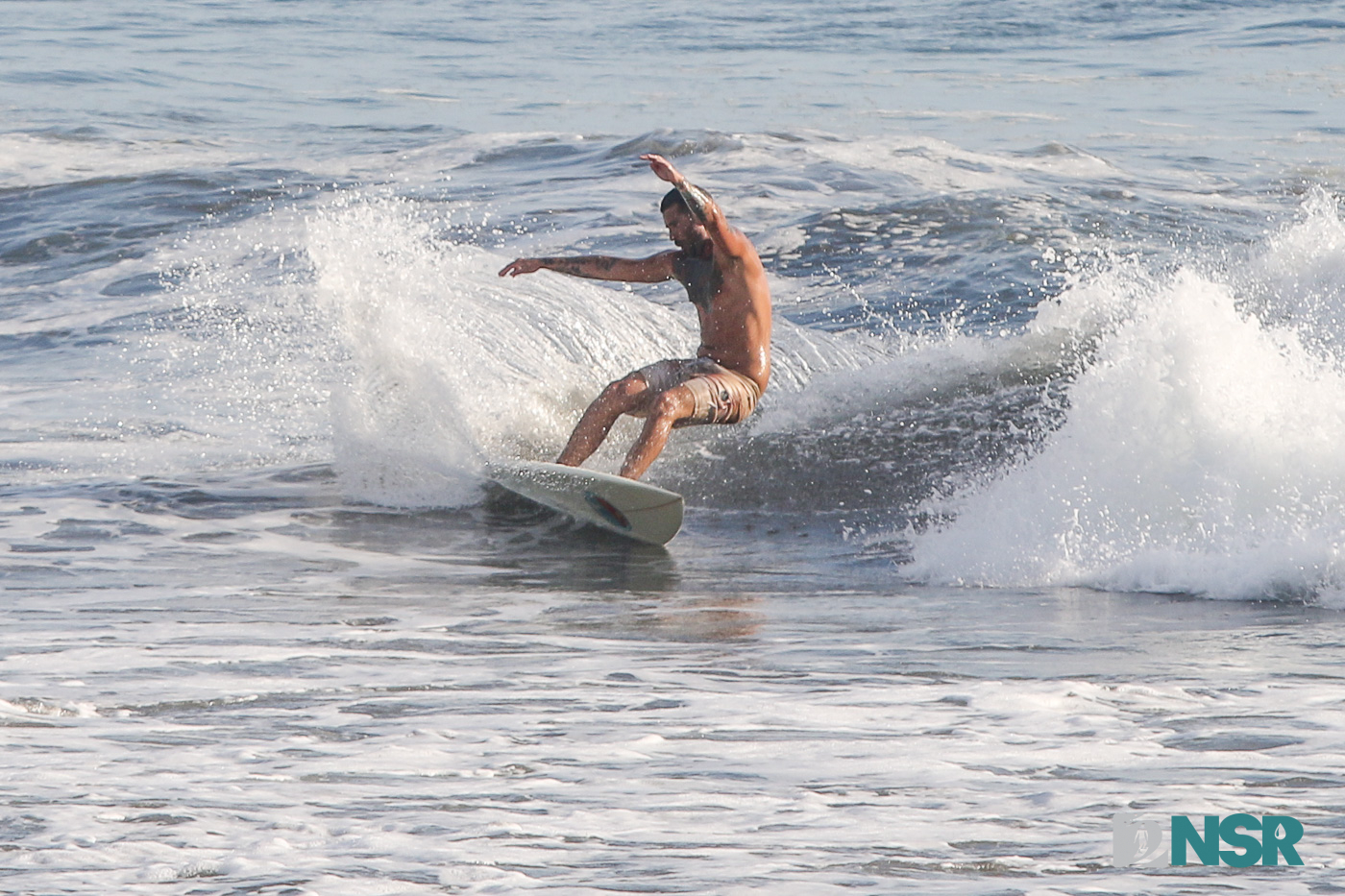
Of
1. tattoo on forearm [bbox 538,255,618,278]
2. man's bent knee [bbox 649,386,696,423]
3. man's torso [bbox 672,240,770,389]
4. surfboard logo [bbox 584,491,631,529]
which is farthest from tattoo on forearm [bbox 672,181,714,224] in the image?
surfboard logo [bbox 584,491,631,529]

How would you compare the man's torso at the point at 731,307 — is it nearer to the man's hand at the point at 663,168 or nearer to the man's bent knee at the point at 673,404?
the man's bent knee at the point at 673,404

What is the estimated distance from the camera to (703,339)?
870 centimetres

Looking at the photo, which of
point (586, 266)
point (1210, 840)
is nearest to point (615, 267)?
point (586, 266)

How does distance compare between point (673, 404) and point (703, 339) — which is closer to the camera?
point (673, 404)

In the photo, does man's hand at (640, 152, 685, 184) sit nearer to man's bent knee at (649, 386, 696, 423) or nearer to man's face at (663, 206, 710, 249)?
man's face at (663, 206, 710, 249)

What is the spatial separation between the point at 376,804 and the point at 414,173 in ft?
57.7

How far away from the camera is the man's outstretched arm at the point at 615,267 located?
27.9 feet

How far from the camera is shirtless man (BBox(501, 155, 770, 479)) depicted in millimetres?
8164

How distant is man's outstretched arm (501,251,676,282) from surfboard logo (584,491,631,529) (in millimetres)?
1404

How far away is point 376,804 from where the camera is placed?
12.4ft

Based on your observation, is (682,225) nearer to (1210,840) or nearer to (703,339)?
(703,339)

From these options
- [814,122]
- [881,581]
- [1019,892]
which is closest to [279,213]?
[814,122]

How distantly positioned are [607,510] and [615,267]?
158 cm

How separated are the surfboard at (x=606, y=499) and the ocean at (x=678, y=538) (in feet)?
0.47
